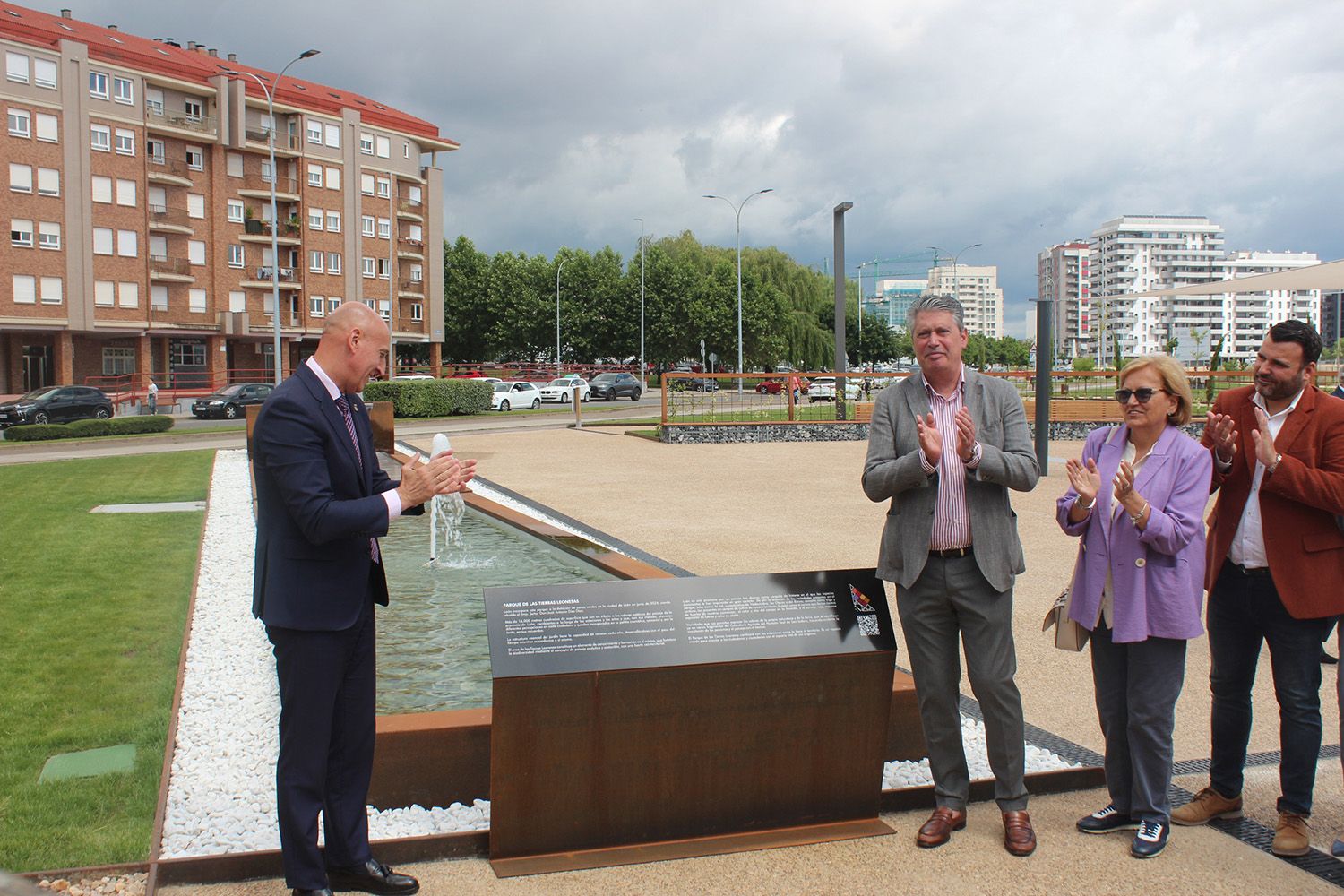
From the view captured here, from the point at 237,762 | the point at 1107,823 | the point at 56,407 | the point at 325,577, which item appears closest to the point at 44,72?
the point at 56,407

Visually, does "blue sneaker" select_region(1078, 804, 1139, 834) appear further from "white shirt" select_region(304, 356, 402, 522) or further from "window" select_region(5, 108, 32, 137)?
"window" select_region(5, 108, 32, 137)

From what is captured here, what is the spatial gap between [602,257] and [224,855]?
79504mm

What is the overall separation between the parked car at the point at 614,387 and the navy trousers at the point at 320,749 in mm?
49723

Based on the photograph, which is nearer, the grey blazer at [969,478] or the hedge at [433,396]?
the grey blazer at [969,478]

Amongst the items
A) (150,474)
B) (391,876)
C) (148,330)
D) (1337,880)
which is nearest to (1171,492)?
(1337,880)

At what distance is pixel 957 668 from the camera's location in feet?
13.6

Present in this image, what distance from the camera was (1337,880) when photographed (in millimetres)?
3705

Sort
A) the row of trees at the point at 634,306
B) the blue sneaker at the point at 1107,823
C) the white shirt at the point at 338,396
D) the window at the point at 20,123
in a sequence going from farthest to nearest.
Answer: the row of trees at the point at 634,306 → the window at the point at 20,123 → the blue sneaker at the point at 1107,823 → the white shirt at the point at 338,396

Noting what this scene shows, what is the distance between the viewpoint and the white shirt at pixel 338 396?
3344mm

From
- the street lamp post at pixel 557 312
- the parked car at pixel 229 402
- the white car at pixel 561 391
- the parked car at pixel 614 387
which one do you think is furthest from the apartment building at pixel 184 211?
the parked car at pixel 614 387

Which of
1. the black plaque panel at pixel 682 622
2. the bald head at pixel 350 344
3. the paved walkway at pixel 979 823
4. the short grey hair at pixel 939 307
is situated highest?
the short grey hair at pixel 939 307

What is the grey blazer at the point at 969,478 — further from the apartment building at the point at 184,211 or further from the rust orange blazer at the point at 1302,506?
the apartment building at the point at 184,211

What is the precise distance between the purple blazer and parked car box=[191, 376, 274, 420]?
122 feet

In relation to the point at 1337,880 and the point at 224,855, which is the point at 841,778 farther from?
the point at 224,855
